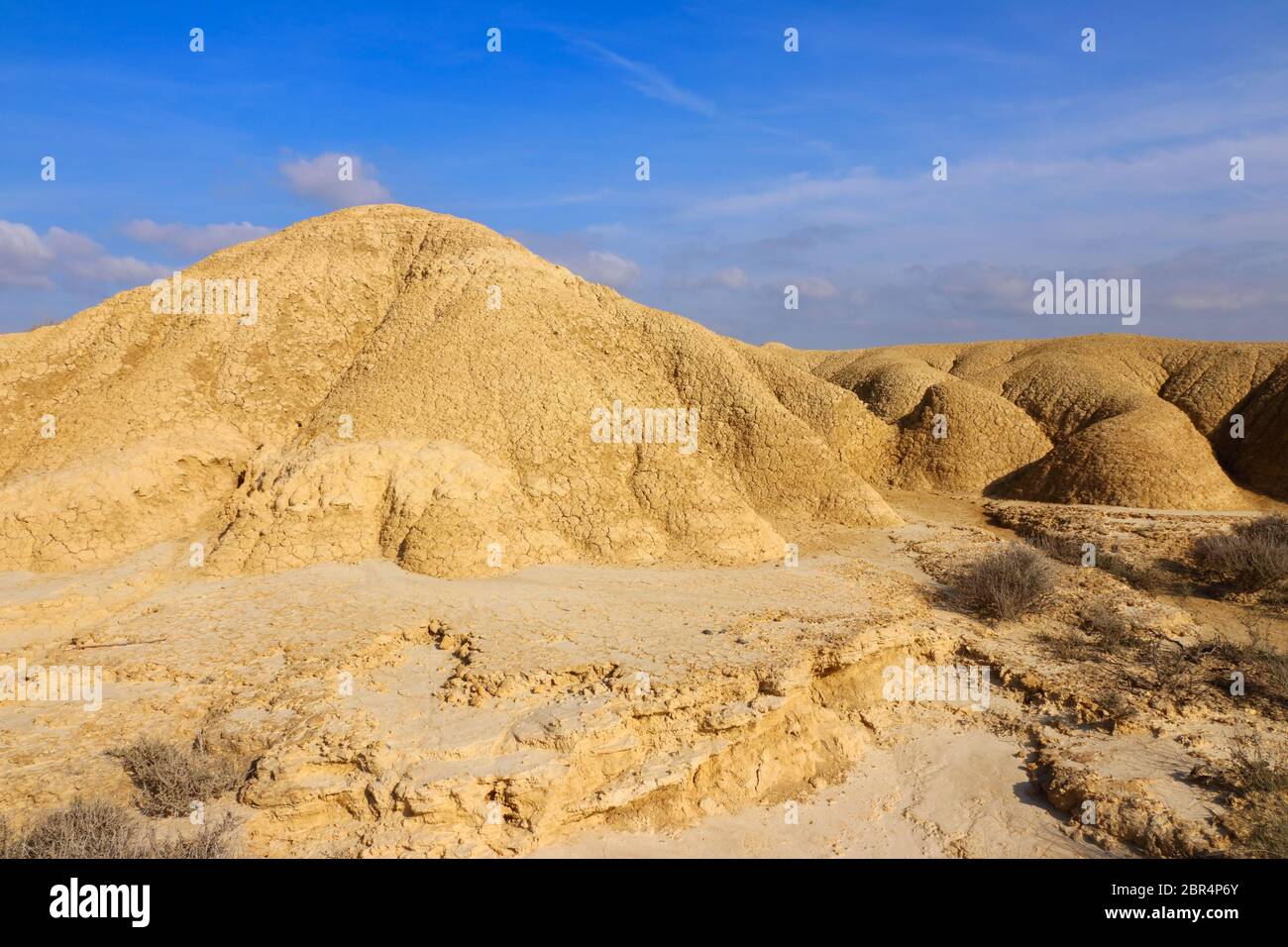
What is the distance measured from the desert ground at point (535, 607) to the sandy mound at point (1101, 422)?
852 millimetres

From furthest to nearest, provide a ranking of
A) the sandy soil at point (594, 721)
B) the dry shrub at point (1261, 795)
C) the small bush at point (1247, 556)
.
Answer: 1. the small bush at point (1247, 556)
2. the sandy soil at point (594, 721)
3. the dry shrub at point (1261, 795)

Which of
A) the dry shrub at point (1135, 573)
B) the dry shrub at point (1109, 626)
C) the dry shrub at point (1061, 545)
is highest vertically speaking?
the dry shrub at point (1061, 545)

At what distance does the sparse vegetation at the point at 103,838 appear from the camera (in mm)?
4328

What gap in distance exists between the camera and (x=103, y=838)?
14.5ft

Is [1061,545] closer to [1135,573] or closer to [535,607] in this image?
[1135,573]

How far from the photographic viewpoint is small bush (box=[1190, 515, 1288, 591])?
10.2 metres

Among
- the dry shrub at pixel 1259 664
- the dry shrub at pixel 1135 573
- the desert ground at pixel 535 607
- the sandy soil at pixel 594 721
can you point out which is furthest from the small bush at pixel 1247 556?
the sandy soil at pixel 594 721

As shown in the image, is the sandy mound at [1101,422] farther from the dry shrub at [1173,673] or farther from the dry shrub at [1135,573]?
the dry shrub at [1173,673]

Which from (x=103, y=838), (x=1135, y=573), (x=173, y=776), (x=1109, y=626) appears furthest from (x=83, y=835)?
(x=1135, y=573)

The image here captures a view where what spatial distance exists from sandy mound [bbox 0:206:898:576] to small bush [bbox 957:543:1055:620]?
256cm

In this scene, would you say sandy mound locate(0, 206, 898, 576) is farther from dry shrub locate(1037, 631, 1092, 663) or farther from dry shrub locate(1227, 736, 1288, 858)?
dry shrub locate(1227, 736, 1288, 858)

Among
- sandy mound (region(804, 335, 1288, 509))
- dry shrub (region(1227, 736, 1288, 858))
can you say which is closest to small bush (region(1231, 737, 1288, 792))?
dry shrub (region(1227, 736, 1288, 858))

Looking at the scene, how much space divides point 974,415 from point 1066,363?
448cm
